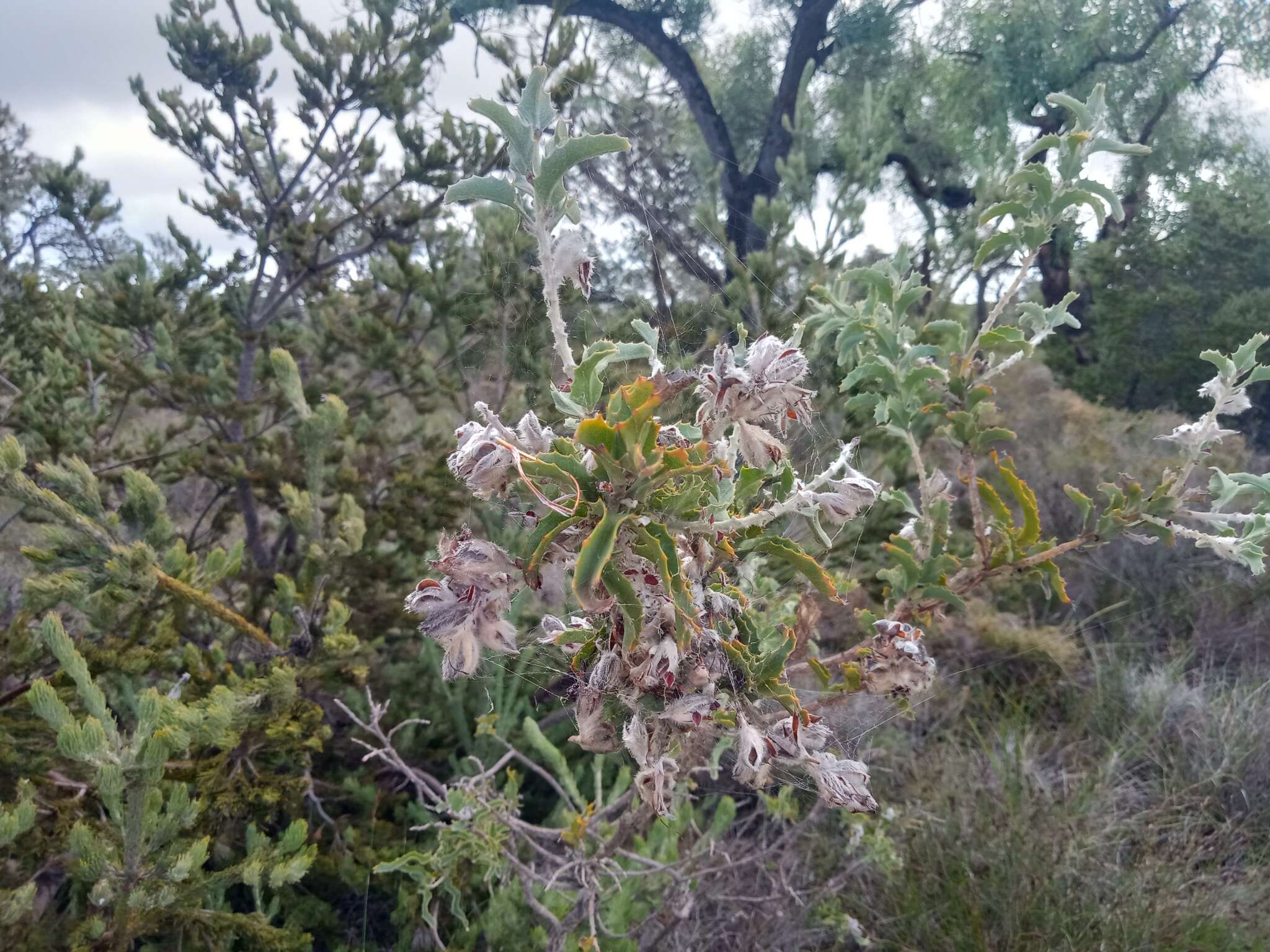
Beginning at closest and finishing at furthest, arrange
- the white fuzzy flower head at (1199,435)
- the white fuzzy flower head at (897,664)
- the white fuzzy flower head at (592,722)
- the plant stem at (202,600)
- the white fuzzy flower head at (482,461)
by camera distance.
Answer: the white fuzzy flower head at (482,461) → the white fuzzy flower head at (592,722) → the white fuzzy flower head at (897,664) → the white fuzzy flower head at (1199,435) → the plant stem at (202,600)

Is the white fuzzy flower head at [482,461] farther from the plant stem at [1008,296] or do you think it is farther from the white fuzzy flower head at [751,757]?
the plant stem at [1008,296]

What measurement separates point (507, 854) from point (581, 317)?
1.06 metres

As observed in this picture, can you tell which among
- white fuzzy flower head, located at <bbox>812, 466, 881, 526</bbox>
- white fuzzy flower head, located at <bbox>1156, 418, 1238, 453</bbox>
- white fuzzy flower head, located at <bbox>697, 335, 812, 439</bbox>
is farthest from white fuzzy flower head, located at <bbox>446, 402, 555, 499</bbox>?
white fuzzy flower head, located at <bbox>1156, 418, 1238, 453</bbox>

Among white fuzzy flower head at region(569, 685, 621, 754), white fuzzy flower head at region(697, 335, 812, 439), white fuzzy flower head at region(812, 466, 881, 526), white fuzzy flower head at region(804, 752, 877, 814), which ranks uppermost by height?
white fuzzy flower head at region(697, 335, 812, 439)

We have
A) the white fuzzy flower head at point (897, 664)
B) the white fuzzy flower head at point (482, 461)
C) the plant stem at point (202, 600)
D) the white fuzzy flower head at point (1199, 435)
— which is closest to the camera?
the white fuzzy flower head at point (482, 461)

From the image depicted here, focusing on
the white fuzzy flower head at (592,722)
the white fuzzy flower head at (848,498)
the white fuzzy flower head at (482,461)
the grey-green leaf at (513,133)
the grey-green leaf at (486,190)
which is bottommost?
the white fuzzy flower head at (592,722)

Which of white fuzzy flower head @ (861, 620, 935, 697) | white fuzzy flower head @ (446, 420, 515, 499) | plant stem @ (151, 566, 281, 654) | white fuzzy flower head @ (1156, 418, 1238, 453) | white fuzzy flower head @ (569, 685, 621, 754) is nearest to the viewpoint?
white fuzzy flower head @ (446, 420, 515, 499)

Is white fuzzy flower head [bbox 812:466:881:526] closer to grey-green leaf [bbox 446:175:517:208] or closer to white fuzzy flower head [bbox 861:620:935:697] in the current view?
white fuzzy flower head [bbox 861:620:935:697]

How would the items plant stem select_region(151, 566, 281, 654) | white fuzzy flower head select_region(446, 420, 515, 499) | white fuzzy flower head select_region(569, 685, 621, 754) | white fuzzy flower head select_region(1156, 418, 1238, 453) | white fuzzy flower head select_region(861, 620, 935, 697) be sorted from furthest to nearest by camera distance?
plant stem select_region(151, 566, 281, 654)
white fuzzy flower head select_region(1156, 418, 1238, 453)
white fuzzy flower head select_region(861, 620, 935, 697)
white fuzzy flower head select_region(569, 685, 621, 754)
white fuzzy flower head select_region(446, 420, 515, 499)

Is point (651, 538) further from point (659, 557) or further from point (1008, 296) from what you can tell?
point (1008, 296)

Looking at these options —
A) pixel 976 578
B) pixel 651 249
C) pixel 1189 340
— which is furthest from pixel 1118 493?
pixel 1189 340

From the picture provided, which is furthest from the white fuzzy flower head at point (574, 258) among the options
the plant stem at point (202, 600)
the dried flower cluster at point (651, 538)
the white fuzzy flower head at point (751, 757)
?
the plant stem at point (202, 600)

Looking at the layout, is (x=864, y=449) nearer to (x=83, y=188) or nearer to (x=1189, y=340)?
(x=83, y=188)

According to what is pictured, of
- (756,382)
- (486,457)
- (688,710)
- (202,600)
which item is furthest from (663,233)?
(202,600)
